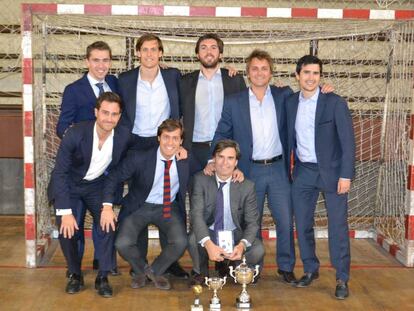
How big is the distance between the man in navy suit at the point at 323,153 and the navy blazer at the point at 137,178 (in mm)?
771

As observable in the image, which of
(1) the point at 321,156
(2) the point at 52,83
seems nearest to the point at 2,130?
(2) the point at 52,83

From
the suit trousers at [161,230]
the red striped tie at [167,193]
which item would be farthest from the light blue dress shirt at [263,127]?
the suit trousers at [161,230]

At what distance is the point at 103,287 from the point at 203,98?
4.87ft

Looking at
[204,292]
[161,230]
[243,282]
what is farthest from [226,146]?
[204,292]

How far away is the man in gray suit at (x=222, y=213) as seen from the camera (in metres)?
4.39

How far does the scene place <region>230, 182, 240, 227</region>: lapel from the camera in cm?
446

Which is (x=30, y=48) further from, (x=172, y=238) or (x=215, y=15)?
(x=172, y=238)

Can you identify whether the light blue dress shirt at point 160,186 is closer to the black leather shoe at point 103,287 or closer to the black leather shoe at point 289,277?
the black leather shoe at point 103,287

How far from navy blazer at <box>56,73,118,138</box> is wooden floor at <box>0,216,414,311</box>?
3.49 ft

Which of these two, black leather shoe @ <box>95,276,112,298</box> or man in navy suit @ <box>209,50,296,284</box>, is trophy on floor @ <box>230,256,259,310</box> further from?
black leather shoe @ <box>95,276,112,298</box>

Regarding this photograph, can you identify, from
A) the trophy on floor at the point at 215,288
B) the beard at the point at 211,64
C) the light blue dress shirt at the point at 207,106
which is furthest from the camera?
the light blue dress shirt at the point at 207,106

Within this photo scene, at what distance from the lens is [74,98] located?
4473 millimetres

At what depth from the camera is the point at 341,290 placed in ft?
14.2

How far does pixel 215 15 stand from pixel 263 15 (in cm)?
35
